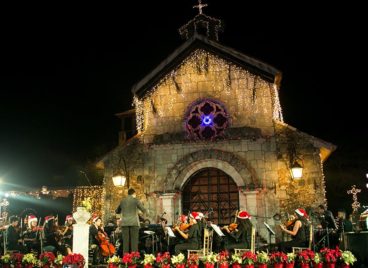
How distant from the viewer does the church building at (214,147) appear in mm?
15867

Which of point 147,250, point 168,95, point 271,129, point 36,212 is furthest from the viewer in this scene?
point 36,212

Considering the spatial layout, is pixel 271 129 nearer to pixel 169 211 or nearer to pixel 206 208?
pixel 206 208

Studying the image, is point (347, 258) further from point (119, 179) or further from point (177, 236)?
point (119, 179)

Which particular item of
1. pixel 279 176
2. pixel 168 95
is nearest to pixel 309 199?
pixel 279 176

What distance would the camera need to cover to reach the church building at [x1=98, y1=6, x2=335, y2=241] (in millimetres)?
15867

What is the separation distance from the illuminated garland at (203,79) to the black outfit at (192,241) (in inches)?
279

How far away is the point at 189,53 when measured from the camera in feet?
60.2

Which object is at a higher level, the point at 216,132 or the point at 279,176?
the point at 216,132

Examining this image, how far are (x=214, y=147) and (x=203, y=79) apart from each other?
3.06m

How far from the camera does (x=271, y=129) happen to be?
1664 cm

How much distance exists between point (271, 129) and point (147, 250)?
270 inches

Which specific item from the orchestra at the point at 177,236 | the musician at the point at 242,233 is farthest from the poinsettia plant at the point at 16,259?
the musician at the point at 242,233

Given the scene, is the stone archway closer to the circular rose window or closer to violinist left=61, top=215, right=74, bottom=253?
the circular rose window

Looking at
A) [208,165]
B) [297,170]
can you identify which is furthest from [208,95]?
[297,170]
